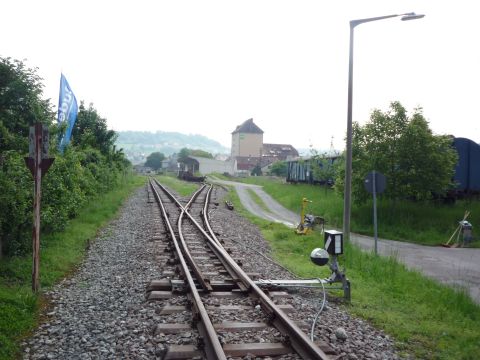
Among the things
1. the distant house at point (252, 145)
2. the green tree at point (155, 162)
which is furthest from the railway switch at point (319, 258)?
the green tree at point (155, 162)

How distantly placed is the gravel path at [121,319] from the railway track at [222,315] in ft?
0.62

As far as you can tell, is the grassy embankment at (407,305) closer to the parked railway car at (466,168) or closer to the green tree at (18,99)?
the green tree at (18,99)

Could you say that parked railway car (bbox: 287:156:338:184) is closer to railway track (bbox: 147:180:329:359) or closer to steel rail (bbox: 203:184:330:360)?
railway track (bbox: 147:180:329:359)

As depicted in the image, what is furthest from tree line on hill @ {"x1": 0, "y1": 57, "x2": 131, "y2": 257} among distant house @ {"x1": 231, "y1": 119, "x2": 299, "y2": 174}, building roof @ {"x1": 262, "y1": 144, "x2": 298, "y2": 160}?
building roof @ {"x1": 262, "y1": 144, "x2": 298, "y2": 160}

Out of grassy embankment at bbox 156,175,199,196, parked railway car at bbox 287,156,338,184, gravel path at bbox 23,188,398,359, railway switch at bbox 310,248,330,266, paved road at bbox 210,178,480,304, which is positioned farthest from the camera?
parked railway car at bbox 287,156,338,184

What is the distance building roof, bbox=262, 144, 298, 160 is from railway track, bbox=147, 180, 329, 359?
377 feet

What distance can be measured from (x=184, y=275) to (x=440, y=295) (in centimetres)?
428

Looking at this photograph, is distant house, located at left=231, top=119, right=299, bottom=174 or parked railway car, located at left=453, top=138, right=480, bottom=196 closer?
parked railway car, located at left=453, top=138, right=480, bottom=196

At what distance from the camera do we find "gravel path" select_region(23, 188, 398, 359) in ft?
15.5

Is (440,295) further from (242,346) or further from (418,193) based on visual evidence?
(418,193)

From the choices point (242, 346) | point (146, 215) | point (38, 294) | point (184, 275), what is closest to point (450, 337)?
point (242, 346)

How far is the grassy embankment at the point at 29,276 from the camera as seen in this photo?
5102 millimetres

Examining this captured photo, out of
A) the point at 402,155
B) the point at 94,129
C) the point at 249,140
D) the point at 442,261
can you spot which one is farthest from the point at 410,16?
the point at 249,140

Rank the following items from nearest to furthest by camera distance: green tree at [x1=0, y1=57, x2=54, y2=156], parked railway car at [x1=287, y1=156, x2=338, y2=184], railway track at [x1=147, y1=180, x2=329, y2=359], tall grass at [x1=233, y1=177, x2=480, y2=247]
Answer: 1. railway track at [x1=147, y1=180, x2=329, y2=359]
2. green tree at [x1=0, y1=57, x2=54, y2=156]
3. tall grass at [x1=233, y1=177, x2=480, y2=247]
4. parked railway car at [x1=287, y1=156, x2=338, y2=184]
